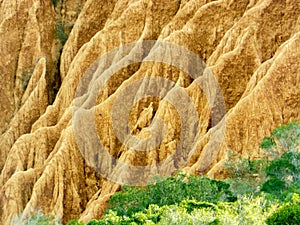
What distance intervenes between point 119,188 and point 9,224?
871 cm

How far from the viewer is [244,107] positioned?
31.0 meters

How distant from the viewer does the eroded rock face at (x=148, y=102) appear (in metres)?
31.0

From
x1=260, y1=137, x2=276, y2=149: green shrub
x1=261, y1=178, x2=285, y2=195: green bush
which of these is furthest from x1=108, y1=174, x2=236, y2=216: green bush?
x1=260, y1=137, x2=276, y2=149: green shrub

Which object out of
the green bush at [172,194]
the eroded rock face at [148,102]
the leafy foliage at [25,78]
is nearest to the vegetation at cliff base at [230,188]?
the green bush at [172,194]

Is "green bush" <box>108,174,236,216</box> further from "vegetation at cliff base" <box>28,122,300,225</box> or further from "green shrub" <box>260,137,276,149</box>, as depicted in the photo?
"green shrub" <box>260,137,276,149</box>

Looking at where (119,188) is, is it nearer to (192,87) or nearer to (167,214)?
(192,87)

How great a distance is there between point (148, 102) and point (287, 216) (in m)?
24.3

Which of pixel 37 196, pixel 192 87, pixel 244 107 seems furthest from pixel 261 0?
pixel 37 196

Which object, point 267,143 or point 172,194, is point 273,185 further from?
point 172,194

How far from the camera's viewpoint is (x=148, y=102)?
3859 centimetres

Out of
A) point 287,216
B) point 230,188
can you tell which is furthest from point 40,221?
point 287,216

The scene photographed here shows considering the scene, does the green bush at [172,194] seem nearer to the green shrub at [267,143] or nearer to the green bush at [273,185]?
the green bush at [273,185]

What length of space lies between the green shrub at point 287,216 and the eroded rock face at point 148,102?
14304 mm

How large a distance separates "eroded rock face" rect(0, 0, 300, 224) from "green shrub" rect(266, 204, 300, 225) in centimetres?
1430
